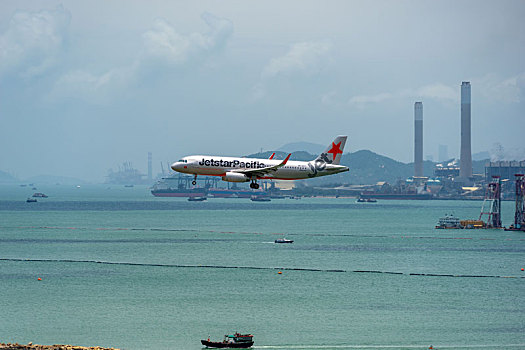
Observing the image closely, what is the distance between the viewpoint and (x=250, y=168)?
97.4 meters

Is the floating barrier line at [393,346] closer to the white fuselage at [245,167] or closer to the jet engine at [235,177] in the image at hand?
the white fuselage at [245,167]

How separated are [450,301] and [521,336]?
3297 centimetres

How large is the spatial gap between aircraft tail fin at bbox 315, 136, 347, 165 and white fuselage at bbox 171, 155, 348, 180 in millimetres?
4519

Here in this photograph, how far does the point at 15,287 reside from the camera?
6973 inches

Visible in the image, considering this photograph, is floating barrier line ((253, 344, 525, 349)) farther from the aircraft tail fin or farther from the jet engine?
the jet engine

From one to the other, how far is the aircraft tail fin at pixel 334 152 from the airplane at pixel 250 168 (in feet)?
10.1

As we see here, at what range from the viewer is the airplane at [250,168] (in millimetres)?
94938

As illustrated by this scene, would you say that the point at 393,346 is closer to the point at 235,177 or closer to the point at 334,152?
the point at 334,152

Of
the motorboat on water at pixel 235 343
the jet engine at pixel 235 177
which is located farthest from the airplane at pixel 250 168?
the motorboat on water at pixel 235 343

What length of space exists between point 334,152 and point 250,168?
1460 centimetres

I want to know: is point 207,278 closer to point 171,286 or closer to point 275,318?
point 171,286

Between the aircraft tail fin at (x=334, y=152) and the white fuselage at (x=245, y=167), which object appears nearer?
the white fuselage at (x=245, y=167)

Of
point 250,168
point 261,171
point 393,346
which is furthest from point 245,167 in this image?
point 393,346

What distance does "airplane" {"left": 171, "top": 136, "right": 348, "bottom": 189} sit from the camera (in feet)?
311
